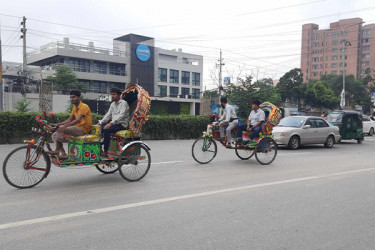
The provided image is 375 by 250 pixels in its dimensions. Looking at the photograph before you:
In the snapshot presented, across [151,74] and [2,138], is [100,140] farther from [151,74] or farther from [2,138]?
[151,74]

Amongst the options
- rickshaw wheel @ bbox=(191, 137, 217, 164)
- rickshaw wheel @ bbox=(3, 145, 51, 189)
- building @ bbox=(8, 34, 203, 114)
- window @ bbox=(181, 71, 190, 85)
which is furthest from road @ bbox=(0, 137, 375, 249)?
window @ bbox=(181, 71, 190, 85)

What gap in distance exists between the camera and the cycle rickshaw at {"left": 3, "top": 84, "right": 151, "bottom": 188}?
6137 mm

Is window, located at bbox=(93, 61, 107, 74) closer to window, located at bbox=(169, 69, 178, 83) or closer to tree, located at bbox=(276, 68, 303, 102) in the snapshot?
window, located at bbox=(169, 69, 178, 83)

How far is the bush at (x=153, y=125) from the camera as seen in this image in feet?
46.8

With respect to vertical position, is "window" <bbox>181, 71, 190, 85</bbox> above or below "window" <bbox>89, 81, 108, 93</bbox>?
above

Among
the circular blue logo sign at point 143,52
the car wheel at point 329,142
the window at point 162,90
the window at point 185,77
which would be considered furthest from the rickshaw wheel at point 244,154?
the window at point 185,77

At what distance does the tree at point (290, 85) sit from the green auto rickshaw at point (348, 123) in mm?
44587

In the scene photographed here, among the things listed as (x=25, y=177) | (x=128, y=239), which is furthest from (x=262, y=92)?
(x=128, y=239)

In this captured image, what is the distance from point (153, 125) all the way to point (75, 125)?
11.5m

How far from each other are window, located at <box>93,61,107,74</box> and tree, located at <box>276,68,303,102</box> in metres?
31.7

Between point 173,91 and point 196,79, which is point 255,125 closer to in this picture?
point 173,91

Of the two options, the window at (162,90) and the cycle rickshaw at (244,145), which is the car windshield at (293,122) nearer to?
the cycle rickshaw at (244,145)

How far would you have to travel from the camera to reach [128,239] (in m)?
3.80

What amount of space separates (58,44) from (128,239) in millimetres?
51635
